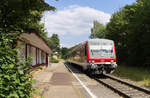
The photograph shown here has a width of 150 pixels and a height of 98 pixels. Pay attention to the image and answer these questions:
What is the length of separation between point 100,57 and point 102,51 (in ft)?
2.09

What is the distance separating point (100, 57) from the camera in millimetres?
13766

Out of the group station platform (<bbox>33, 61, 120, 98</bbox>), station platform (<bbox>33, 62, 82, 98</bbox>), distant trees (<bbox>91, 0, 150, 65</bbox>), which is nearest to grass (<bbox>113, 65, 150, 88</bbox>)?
station platform (<bbox>33, 61, 120, 98</bbox>)

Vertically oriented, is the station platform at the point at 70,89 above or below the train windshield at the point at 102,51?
below

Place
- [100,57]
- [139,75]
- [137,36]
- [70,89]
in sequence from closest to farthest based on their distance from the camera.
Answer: [70,89]
[100,57]
[139,75]
[137,36]

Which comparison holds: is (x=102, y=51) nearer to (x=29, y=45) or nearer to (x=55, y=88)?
(x=55, y=88)

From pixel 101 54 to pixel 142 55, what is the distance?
12.0m

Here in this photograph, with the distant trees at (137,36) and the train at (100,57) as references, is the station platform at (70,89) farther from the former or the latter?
the distant trees at (137,36)

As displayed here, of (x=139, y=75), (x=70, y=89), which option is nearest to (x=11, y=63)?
(x=70, y=89)

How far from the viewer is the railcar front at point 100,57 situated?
44.5 feet

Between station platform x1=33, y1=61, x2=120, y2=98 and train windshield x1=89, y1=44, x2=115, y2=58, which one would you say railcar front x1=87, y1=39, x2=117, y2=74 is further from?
station platform x1=33, y1=61, x2=120, y2=98

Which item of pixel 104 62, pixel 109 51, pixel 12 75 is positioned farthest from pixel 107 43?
pixel 12 75

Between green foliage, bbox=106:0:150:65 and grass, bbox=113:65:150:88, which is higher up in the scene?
green foliage, bbox=106:0:150:65

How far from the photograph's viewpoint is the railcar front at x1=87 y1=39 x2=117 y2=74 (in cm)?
1356

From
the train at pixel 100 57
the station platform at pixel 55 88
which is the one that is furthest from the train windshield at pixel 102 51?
the station platform at pixel 55 88
